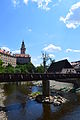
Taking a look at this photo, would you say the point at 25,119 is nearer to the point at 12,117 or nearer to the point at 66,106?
the point at 12,117

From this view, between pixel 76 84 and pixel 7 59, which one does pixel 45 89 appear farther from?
pixel 7 59

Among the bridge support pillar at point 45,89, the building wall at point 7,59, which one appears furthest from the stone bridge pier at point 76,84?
the building wall at point 7,59

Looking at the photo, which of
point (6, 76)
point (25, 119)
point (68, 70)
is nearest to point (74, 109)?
point (25, 119)

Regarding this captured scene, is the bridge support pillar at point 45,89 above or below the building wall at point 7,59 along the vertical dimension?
below

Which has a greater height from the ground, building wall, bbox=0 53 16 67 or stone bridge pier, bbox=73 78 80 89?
building wall, bbox=0 53 16 67

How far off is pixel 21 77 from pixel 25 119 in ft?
44.1

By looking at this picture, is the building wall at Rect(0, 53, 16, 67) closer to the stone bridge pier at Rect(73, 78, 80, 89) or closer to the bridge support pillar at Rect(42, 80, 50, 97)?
the stone bridge pier at Rect(73, 78, 80, 89)

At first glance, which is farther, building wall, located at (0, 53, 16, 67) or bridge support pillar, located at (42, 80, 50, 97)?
building wall, located at (0, 53, 16, 67)

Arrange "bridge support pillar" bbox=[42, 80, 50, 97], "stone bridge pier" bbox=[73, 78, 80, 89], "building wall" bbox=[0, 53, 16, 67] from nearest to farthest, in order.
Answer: "bridge support pillar" bbox=[42, 80, 50, 97] → "stone bridge pier" bbox=[73, 78, 80, 89] → "building wall" bbox=[0, 53, 16, 67]

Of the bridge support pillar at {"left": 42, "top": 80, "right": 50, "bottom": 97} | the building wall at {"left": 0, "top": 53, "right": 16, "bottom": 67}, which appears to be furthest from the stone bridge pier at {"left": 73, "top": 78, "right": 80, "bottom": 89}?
the building wall at {"left": 0, "top": 53, "right": 16, "bottom": 67}

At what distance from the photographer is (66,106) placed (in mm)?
42781

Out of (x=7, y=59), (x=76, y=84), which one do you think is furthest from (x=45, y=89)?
(x=7, y=59)

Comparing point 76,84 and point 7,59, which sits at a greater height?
point 7,59

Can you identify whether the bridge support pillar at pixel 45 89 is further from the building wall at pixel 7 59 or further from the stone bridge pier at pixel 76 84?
the building wall at pixel 7 59
